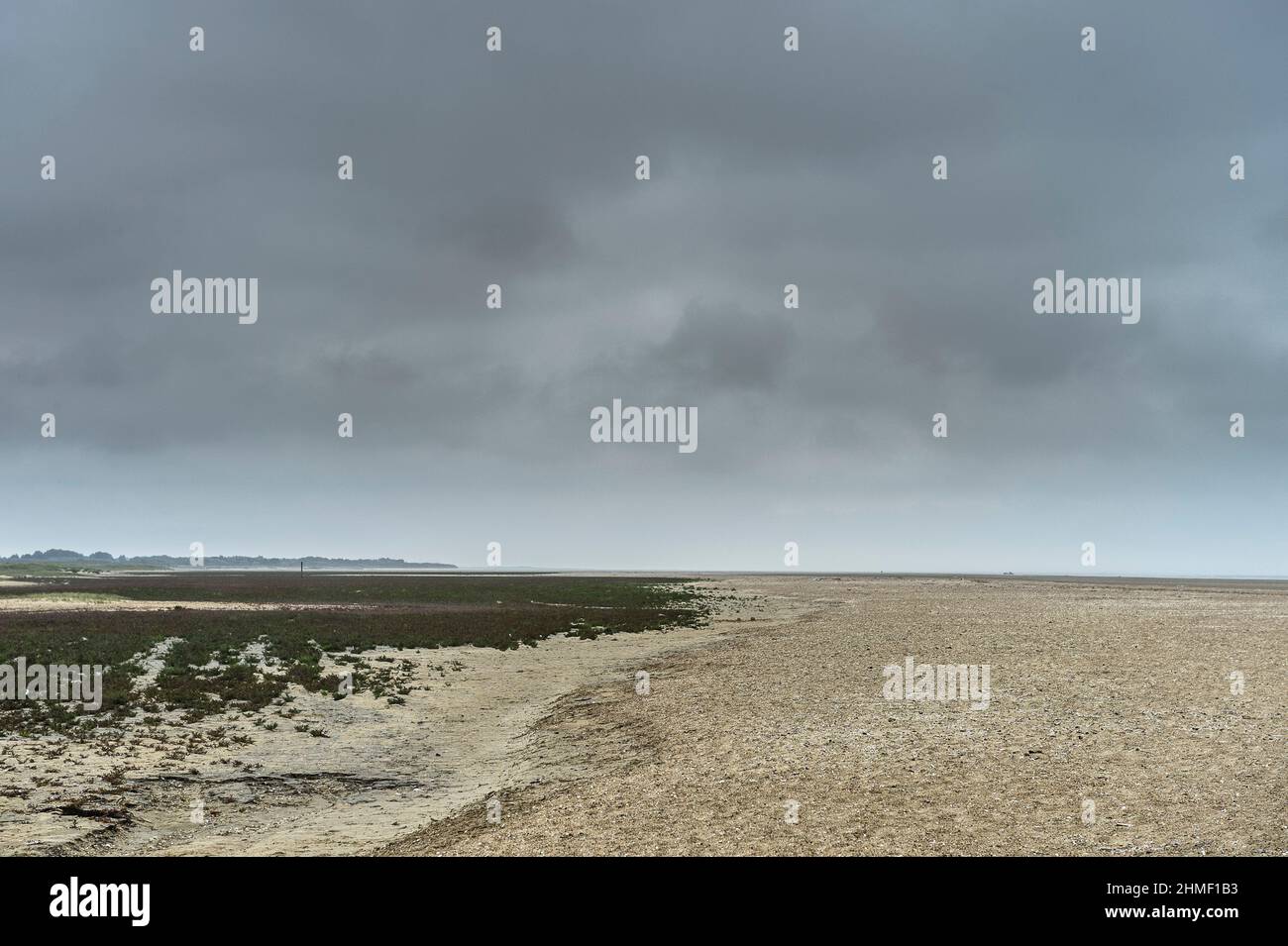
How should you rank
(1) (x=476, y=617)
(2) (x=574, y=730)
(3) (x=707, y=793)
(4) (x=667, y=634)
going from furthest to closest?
(1) (x=476, y=617) < (4) (x=667, y=634) < (2) (x=574, y=730) < (3) (x=707, y=793)

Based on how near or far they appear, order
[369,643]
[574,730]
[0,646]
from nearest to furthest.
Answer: [574,730], [0,646], [369,643]

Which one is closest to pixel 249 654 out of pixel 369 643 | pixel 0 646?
pixel 369 643

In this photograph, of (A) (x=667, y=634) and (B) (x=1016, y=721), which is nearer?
(B) (x=1016, y=721)

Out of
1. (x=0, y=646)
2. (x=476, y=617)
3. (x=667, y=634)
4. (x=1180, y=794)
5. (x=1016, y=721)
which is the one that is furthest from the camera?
(x=476, y=617)

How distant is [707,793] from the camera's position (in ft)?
45.5

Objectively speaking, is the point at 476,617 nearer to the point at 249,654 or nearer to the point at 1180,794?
the point at 249,654

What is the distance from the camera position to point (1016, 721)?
18547 millimetres

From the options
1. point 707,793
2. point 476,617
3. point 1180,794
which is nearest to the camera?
point 1180,794

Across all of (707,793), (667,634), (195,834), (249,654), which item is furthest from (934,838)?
(667,634)

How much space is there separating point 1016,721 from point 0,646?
39580 mm
